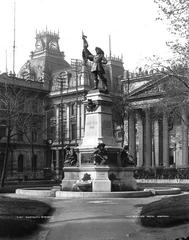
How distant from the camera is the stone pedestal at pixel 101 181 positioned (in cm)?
2586

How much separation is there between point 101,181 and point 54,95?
8267cm

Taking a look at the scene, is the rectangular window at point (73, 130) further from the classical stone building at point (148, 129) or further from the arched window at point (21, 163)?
the classical stone building at point (148, 129)

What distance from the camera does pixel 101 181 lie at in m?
25.9

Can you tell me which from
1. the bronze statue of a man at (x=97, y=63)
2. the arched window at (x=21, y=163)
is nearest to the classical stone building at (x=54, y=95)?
the arched window at (x=21, y=163)

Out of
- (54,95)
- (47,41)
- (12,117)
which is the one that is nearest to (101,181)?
(12,117)

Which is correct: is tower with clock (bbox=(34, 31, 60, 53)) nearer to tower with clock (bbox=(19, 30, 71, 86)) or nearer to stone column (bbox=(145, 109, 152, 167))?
tower with clock (bbox=(19, 30, 71, 86))

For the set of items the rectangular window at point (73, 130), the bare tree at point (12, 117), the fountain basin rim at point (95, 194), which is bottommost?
the fountain basin rim at point (95, 194)

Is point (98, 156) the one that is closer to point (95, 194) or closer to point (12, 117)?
point (95, 194)

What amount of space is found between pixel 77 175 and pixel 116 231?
13.7 m

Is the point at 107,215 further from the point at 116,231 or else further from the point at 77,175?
the point at 77,175

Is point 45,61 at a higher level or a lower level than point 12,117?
higher

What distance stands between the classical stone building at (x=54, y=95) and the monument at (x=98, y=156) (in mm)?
62687

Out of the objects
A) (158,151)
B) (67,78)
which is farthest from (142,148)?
(67,78)

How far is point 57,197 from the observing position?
2595 cm
